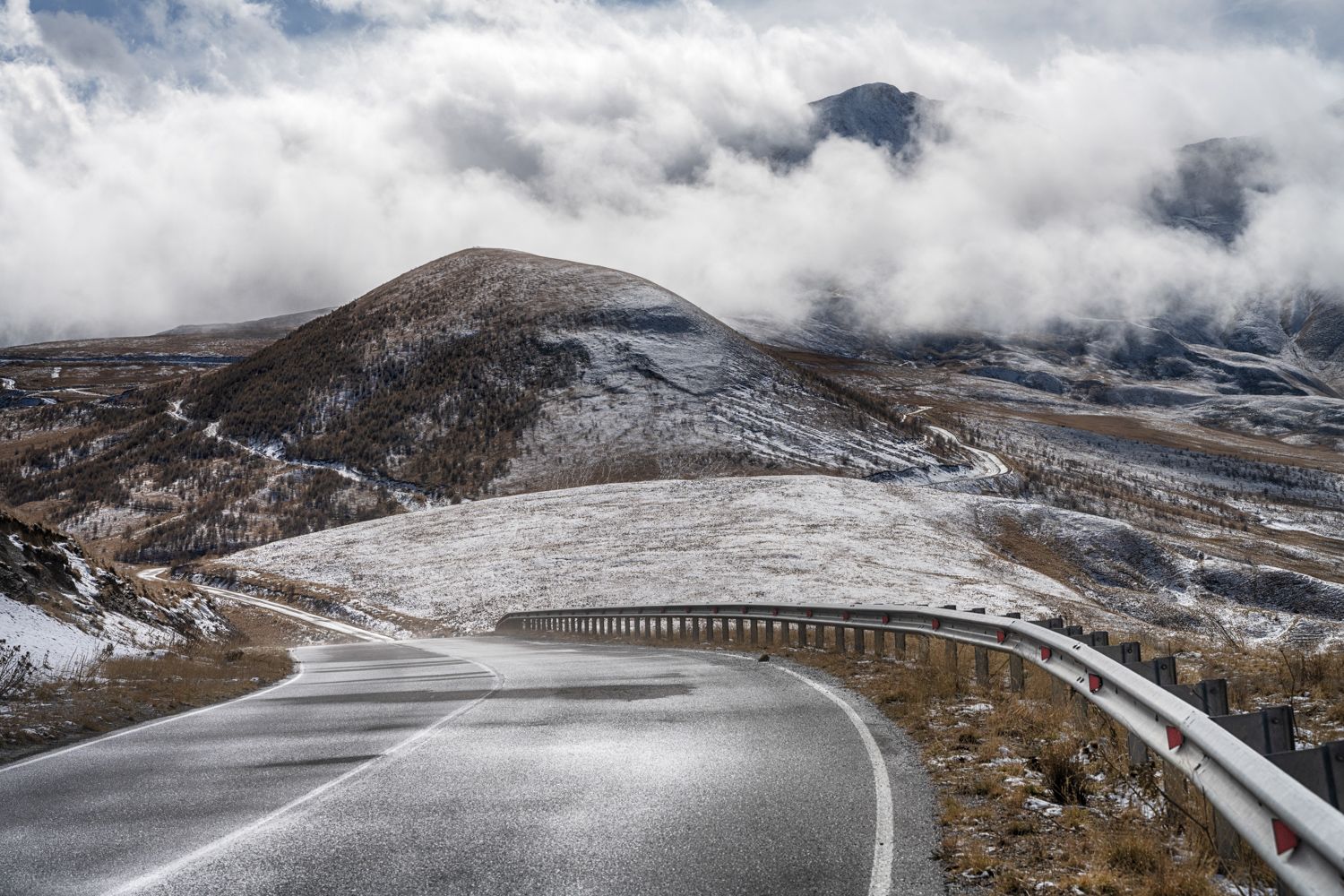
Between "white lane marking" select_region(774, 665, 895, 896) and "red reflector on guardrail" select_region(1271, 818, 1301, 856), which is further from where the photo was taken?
"white lane marking" select_region(774, 665, 895, 896)

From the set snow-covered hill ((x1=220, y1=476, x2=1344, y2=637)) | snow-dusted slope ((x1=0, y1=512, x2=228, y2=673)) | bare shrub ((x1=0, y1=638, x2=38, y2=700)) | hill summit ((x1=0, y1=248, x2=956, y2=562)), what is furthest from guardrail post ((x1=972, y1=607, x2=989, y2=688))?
hill summit ((x1=0, y1=248, x2=956, y2=562))

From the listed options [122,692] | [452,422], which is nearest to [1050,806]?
[122,692]

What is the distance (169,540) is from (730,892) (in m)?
101

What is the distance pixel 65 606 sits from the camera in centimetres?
2200

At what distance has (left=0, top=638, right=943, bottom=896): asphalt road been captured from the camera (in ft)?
19.4

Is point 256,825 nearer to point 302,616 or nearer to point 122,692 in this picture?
point 122,692

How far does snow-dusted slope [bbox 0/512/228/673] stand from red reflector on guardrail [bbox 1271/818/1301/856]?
17628 mm

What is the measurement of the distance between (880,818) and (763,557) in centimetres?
4963

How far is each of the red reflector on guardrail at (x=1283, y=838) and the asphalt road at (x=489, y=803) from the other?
1876 mm

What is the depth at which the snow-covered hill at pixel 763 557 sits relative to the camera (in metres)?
49.8

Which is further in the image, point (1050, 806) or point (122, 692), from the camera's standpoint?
point (122, 692)

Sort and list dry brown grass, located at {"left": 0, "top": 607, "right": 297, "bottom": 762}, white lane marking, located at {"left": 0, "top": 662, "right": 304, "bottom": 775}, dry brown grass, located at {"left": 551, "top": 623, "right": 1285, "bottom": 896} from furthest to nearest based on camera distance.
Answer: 1. dry brown grass, located at {"left": 0, "top": 607, "right": 297, "bottom": 762}
2. white lane marking, located at {"left": 0, "top": 662, "right": 304, "bottom": 775}
3. dry brown grass, located at {"left": 551, "top": 623, "right": 1285, "bottom": 896}

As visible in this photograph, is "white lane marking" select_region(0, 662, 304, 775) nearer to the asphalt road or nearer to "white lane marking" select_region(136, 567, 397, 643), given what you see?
the asphalt road

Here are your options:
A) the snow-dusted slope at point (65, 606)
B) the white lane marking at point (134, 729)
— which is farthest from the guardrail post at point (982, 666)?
the snow-dusted slope at point (65, 606)
